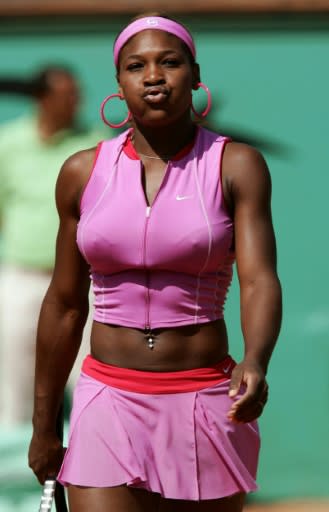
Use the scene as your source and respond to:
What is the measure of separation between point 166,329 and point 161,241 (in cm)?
22

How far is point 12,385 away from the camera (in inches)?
248

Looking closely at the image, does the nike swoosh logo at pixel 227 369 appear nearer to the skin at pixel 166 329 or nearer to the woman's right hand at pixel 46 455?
the skin at pixel 166 329

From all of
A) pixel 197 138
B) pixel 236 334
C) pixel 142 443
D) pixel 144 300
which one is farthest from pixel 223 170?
pixel 236 334

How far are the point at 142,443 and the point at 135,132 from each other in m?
0.79

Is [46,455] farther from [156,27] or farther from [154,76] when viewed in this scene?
[156,27]

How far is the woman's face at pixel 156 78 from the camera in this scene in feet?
10.9

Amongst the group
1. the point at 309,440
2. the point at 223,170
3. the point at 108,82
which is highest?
the point at 108,82

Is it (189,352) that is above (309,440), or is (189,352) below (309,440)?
above

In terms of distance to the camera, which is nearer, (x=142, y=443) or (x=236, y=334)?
(x=142, y=443)

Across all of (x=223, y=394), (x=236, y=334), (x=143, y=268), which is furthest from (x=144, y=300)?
(x=236, y=334)

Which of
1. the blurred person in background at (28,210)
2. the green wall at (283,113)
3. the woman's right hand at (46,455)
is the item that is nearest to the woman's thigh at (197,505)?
the woman's right hand at (46,455)

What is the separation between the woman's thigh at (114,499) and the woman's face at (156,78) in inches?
35.7

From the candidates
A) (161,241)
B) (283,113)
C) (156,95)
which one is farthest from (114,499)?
(283,113)

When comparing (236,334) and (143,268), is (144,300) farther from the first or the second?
(236,334)
